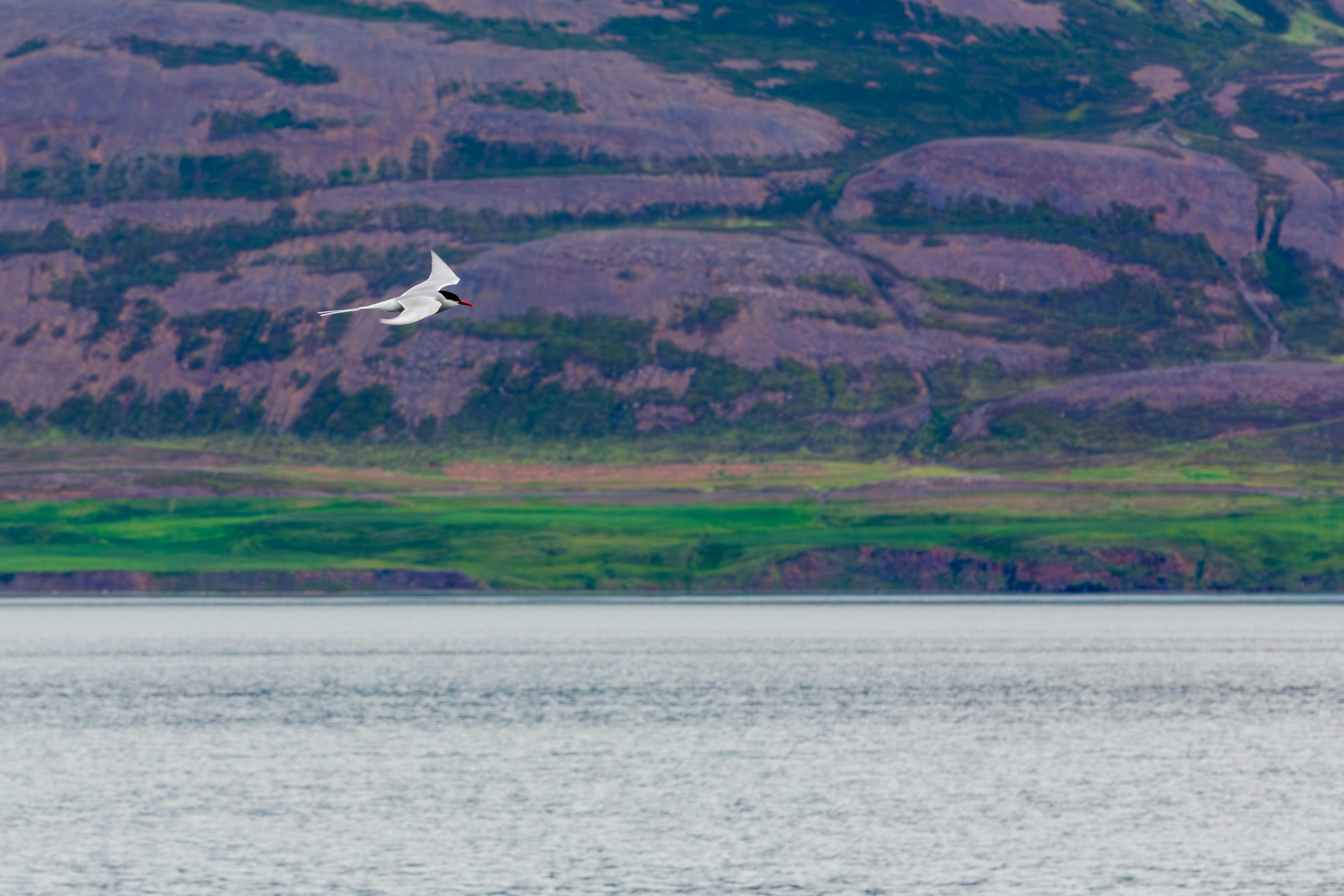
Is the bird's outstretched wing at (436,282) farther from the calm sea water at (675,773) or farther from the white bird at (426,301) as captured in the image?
the calm sea water at (675,773)

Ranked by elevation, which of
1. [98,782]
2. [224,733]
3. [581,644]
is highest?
[98,782]

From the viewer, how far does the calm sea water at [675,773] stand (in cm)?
6731

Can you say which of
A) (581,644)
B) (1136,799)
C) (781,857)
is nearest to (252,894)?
(781,857)

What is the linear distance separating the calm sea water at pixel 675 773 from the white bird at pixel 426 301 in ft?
97.1

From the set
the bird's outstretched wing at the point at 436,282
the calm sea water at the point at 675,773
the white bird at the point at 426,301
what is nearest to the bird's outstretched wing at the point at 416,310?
the white bird at the point at 426,301

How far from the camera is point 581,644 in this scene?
176 metres

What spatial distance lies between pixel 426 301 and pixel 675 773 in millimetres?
56465

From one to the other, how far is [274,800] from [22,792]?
11098 millimetres

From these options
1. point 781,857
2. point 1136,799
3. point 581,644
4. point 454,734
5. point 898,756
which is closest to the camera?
point 781,857

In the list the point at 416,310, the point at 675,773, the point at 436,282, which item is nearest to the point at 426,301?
the point at 416,310

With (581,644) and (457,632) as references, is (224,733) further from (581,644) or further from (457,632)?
(457,632)

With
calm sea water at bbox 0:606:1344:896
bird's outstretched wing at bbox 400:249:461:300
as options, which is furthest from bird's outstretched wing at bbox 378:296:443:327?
calm sea water at bbox 0:606:1344:896

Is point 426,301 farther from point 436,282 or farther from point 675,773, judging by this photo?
point 675,773

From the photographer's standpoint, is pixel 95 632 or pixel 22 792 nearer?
pixel 22 792
